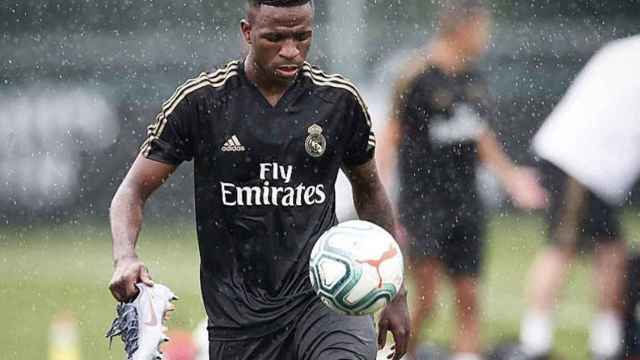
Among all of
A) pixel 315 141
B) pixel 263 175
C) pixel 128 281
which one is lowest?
pixel 128 281

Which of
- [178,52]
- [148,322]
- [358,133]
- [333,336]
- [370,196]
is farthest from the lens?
[178,52]

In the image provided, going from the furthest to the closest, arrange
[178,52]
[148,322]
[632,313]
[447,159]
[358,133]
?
[178,52] < [447,159] < [632,313] < [358,133] < [148,322]

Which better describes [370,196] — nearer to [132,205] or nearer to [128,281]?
[132,205]

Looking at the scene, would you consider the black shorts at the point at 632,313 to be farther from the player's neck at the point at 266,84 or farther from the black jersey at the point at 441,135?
the player's neck at the point at 266,84

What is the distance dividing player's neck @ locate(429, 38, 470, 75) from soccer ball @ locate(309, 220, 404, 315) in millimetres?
3720

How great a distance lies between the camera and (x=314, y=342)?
500 centimetres

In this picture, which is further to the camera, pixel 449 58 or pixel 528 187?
pixel 528 187

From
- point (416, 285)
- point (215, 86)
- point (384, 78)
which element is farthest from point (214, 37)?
point (215, 86)

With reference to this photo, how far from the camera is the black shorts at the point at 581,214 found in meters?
8.71

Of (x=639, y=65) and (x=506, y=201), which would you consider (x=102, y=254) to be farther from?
(x=639, y=65)

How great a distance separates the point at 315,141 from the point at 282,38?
348 millimetres

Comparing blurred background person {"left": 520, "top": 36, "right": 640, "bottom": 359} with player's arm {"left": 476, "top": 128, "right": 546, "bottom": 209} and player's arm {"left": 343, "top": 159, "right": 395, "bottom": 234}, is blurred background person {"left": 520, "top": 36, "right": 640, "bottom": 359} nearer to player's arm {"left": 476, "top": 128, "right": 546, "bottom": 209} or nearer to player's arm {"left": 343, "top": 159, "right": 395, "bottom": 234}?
player's arm {"left": 476, "top": 128, "right": 546, "bottom": 209}

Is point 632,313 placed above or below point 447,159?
below

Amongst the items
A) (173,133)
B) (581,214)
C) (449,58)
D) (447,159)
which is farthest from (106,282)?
(173,133)
